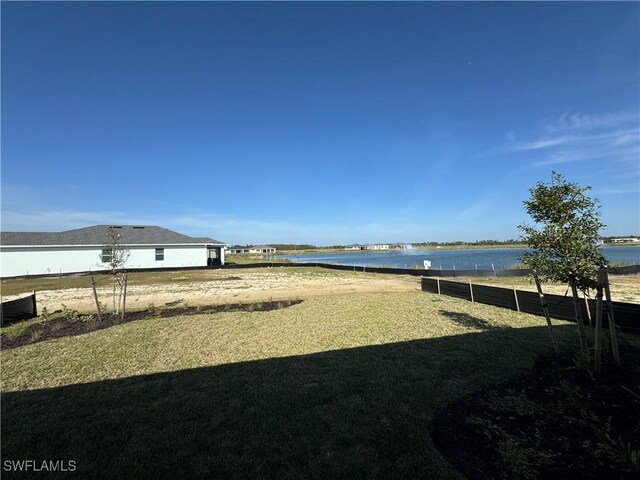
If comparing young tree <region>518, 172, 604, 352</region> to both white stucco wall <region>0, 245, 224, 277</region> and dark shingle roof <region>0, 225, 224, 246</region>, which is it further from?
dark shingle roof <region>0, 225, 224, 246</region>

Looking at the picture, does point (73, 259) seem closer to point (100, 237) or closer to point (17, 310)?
point (100, 237)

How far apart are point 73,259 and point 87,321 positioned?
26.1m

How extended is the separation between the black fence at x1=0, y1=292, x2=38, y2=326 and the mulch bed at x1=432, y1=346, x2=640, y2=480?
12.5 meters

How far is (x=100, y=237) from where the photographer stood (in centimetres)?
3219

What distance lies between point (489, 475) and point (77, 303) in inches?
627

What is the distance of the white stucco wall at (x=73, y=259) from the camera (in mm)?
27688

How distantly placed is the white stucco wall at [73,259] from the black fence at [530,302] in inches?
967

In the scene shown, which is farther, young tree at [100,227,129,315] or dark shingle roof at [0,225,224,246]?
dark shingle roof at [0,225,224,246]

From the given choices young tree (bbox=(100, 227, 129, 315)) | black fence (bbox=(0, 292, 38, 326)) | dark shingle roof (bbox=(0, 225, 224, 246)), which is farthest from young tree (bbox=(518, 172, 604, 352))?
dark shingle roof (bbox=(0, 225, 224, 246))

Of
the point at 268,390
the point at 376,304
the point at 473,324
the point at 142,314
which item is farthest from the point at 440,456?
the point at 142,314

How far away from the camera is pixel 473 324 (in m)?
8.48

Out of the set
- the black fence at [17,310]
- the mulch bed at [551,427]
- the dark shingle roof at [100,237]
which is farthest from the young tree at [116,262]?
the dark shingle roof at [100,237]

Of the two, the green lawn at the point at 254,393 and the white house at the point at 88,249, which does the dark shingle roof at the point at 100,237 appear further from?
the green lawn at the point at 254,393

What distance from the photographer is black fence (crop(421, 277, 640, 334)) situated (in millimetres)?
7285
